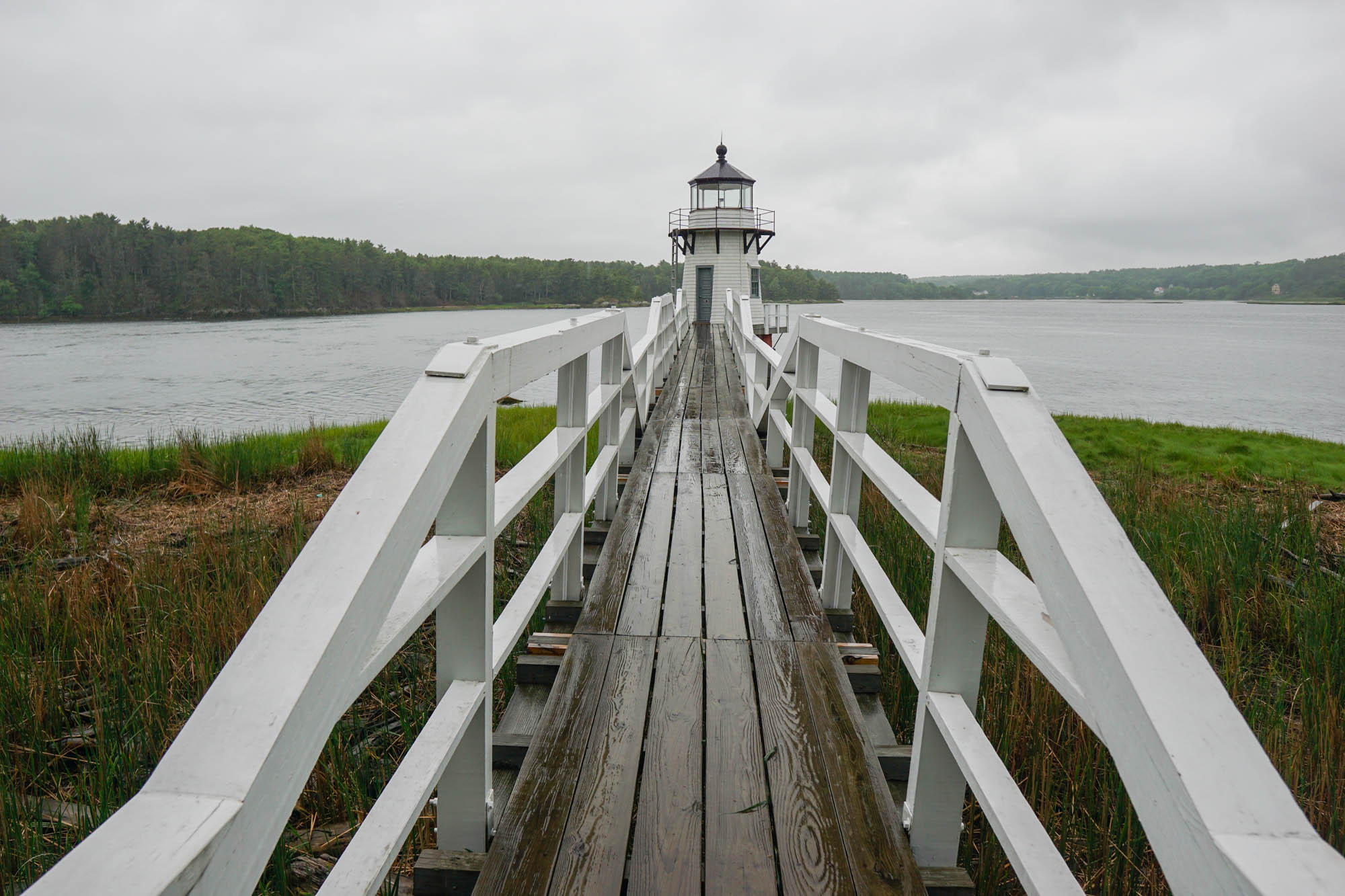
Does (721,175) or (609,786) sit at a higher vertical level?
(721,175)

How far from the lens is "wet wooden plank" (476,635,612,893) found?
5.68 feet

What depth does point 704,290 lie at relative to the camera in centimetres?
2564

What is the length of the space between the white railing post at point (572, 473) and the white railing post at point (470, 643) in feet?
3.89

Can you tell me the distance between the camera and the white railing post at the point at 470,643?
1778mm

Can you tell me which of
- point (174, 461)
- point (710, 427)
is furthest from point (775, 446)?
point (174, 461)

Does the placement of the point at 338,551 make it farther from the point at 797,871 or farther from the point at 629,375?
the point at 629,375

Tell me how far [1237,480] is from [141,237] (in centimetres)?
7270

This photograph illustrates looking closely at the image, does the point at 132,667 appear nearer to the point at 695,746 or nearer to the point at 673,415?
the point at 695,746

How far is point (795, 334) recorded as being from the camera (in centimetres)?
458

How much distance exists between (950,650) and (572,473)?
1789 millimetres

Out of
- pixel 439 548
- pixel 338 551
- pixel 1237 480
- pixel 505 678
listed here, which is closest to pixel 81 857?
pixel 338 551

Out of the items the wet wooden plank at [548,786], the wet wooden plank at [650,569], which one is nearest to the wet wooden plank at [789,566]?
the wet wooden plank at [650,569]

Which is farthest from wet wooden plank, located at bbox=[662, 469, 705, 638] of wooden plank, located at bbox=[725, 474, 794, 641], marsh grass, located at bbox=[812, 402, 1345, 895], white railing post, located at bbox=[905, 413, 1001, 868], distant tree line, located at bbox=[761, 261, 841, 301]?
distant tree line, located at bbox=[761, 261, 841, 301]

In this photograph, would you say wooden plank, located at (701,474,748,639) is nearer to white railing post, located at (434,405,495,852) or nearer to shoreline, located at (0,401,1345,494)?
white railing post, located at (434,405,495,852)
